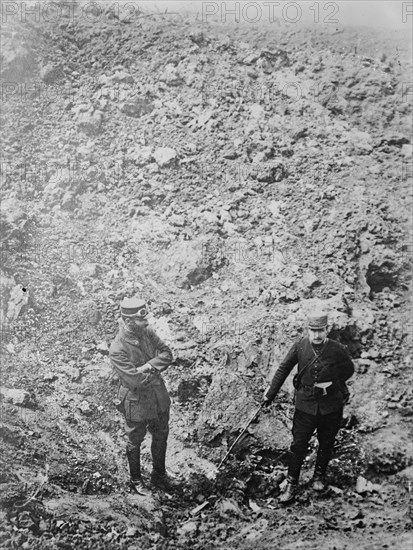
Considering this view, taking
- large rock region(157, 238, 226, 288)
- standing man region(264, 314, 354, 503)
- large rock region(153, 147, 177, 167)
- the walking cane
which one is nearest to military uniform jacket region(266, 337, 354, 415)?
standing man region(264, 314, 354, 503)

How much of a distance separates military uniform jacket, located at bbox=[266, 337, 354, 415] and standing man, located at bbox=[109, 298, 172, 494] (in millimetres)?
812

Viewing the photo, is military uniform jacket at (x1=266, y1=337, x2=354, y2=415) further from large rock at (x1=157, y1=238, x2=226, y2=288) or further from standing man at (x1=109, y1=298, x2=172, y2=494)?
large rock at (x1=157, y1=238, x2=226, y2=288)

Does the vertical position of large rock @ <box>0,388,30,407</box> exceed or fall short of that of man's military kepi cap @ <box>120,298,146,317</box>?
it falls short

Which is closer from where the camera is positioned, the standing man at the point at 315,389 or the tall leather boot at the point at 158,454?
the standing man at the point at 315,389

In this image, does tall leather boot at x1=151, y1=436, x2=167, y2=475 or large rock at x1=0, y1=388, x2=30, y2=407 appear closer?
tall leather boot at x1=151, y1=436, x2=167, y2=475

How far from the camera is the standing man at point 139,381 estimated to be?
3.85 metres

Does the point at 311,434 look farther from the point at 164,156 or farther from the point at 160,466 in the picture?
the point at 164,156

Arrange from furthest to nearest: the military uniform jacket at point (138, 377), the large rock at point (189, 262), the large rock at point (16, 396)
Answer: the large rock at point (189, 262)
the large rock at point (16, 396)
the military uniform jacket at point (138, 377)

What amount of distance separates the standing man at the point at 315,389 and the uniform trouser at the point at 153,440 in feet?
2.63

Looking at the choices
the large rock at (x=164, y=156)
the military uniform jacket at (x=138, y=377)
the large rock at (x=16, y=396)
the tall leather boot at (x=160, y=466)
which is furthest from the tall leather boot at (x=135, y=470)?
the large rock at (x=164, y=156)

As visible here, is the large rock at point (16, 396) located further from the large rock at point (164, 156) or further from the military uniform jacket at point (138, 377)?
the large rock at point (164, 156)

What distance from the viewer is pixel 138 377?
12.5 feet

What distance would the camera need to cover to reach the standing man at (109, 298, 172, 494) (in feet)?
12.6

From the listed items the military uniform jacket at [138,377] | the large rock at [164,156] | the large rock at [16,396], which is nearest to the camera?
the military uniform jacket at [138,377]
